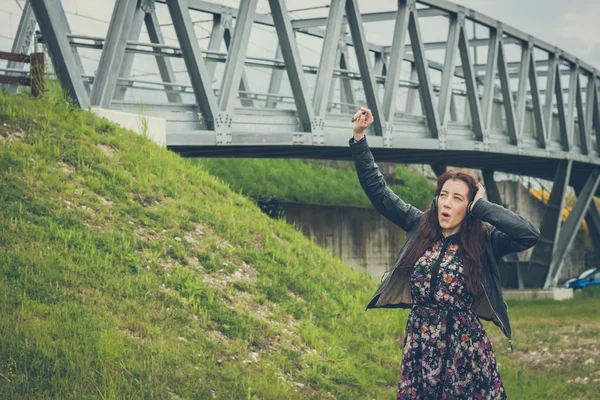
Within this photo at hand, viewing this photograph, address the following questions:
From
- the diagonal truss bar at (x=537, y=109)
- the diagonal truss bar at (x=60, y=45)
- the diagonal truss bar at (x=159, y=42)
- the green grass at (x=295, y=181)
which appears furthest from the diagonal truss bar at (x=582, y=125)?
the diagonal truss bar at (x=60, y=45)

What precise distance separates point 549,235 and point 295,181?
11.5m

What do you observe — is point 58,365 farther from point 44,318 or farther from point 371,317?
point 371,317

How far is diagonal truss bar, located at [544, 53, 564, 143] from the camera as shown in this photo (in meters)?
31.9

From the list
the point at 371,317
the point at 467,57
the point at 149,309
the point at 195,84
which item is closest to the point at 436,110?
the point at 467,57

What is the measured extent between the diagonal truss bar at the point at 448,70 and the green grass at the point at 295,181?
3.43m

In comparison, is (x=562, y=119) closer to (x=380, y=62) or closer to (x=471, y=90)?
(x=380, y=62)

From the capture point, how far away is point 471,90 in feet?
85.4

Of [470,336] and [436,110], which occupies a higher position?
[436,110]

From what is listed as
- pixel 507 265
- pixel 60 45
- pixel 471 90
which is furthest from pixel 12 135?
pixel 507 265

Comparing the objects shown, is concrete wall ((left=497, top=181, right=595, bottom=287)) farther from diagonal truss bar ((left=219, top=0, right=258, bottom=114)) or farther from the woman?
the woman

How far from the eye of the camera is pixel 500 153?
89.8 ft

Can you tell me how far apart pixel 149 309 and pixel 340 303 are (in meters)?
3.81

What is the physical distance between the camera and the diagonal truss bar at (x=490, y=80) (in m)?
26.8

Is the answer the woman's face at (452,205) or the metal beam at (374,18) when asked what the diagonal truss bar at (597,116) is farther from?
the woman's face at (452,205)
